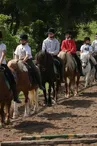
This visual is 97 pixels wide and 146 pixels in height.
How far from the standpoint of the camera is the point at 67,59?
16016 mm

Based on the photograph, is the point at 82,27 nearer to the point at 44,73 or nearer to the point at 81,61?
the point at 81,61

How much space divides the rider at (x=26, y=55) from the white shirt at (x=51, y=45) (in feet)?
6.28

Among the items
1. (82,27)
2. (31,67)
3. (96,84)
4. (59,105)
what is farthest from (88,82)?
(82,27)

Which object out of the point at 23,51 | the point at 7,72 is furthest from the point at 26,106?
the point at 7,72

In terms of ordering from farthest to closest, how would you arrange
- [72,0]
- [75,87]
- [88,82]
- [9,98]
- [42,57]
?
[72,0] < [88,82] < [75,87] < [42,57] < [9,98]

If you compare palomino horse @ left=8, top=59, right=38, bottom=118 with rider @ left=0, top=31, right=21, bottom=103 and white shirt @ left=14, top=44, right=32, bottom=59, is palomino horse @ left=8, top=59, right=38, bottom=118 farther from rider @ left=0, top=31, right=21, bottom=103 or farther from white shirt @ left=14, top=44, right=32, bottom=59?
rider @ left=0, top=31, right=21, bottom=103

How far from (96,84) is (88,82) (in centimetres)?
79

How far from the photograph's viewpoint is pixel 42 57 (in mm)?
13695

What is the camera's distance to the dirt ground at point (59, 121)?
9.81 metres

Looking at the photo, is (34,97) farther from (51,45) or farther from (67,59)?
(67,59)

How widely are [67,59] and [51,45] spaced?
1.53 metres

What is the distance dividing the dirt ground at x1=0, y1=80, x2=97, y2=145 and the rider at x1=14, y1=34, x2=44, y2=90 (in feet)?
3.77

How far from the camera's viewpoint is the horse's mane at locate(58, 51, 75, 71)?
16.0m

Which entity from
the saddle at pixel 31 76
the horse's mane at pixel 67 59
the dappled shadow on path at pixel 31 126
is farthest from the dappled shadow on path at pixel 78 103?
the dappled shadow on path at pixel 31 126
